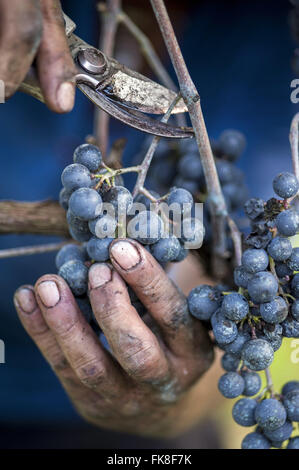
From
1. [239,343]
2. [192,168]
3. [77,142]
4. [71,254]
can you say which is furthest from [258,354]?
[77,142]

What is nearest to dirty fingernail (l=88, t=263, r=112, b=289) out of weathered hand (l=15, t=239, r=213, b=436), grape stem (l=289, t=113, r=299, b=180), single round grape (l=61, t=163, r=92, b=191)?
weathered hand (l=15, t=239, r=213, b=436)

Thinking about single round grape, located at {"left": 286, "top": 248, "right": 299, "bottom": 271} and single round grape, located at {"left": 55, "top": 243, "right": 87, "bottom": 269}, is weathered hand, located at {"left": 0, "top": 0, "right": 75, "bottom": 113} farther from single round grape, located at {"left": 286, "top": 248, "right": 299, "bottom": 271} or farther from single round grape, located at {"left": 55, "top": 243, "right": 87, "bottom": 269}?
single round grape, located at {"left": 286, "top": 248, "right": 299, "bottom": 271}

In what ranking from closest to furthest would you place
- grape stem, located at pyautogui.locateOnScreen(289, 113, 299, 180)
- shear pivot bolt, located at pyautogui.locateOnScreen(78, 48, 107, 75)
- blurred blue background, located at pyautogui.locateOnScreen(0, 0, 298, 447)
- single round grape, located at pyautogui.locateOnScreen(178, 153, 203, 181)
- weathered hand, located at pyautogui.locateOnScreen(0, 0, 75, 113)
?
weathered hand, located at pyautogui.locateOnScreen(0, 0, 75, 113), shear pivot bolt, located at pyautogui.locateOnScreen(78, 48, 107, 75), grape stem, located at pyautogui.locateOnScreen(289, 113, 299, 180), single round grape, located at pyautogui.locateOnScreen(178, 153, 203, 181), blurred blue background, located at pyautogui.locateOnScreen(0, 0, 298, 447)

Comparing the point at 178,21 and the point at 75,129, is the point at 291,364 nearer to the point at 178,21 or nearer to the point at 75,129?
the point at 75,129

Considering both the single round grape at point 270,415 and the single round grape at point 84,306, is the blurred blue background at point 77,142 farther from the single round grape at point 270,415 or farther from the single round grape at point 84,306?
the single round grape at point 270,415

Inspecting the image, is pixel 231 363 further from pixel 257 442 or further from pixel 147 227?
pixel 147 227
